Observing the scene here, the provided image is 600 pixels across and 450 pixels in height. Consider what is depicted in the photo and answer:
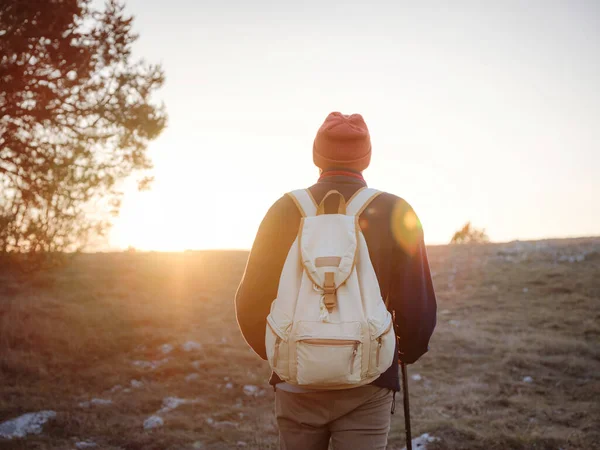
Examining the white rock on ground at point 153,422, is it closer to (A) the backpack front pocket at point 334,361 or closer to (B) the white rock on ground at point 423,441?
(B) the white rock on ground at point 423,441

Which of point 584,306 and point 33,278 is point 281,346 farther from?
point 584,306

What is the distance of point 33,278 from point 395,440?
1060 cm

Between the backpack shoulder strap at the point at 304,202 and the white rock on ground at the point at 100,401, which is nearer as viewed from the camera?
the backpack shoulder strap at the point at 304,202

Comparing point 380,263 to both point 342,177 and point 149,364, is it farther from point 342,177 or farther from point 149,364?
point 149,364

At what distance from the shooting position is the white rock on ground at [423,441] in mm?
6125

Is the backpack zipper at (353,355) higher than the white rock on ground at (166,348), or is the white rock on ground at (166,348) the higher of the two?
the backpack zipper at (353,355)

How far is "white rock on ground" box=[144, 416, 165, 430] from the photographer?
676 centimetres

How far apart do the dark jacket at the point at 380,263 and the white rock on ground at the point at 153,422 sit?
488 centimetres

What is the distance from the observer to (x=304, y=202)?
2.53m

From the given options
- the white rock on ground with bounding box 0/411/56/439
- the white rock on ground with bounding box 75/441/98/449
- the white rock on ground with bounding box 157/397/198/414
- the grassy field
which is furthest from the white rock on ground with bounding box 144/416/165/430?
the white rock on ground with bounding box 0/411/56/439

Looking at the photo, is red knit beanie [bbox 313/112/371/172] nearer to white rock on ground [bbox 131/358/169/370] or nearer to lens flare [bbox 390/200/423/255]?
lens flare [bbox 390/200/423/255]

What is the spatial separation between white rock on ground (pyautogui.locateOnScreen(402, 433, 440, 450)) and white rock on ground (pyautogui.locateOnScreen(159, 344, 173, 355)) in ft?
17.8

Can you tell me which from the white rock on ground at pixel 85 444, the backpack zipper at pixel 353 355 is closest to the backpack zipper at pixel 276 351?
the backpack zipper at pixel 353 355

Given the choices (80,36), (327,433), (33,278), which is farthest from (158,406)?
(33,278)
